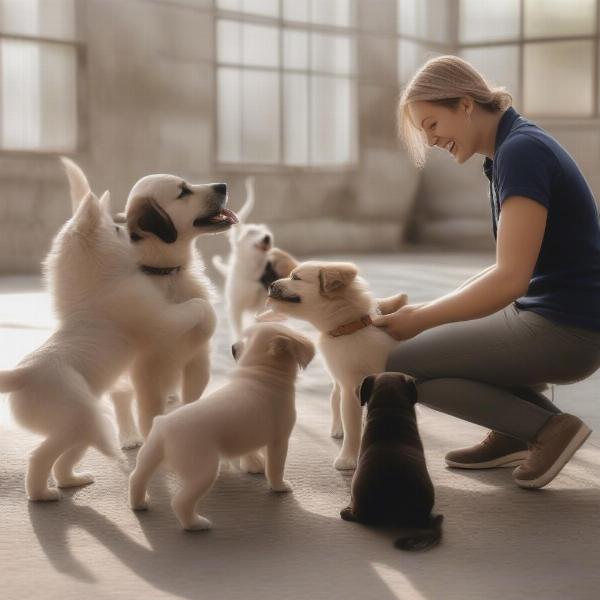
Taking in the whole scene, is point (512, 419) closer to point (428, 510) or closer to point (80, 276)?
point (428, 510)

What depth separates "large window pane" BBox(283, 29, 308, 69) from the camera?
1355 cm

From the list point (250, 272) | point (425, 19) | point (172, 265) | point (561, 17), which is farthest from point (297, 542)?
point (425, 19)

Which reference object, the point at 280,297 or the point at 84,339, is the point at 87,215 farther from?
the point at 280,297

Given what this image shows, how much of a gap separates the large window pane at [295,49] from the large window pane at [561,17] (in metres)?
3.47

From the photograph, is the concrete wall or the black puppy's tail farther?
the concrete wall

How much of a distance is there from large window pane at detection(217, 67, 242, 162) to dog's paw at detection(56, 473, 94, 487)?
32.7ft

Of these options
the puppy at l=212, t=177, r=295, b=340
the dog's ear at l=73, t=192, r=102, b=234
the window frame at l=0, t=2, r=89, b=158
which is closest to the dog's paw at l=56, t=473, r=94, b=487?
the dog's ear at l=73, t=192, r=102, b=234

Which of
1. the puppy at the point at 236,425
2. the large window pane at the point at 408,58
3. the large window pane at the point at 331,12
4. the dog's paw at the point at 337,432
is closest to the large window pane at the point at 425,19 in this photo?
the large window pane at the point at 408,58

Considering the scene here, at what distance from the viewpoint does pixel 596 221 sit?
10.3ft

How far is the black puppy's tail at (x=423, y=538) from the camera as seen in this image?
2.63 meters

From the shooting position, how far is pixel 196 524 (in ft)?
9.09

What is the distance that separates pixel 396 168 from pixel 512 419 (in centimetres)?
1197

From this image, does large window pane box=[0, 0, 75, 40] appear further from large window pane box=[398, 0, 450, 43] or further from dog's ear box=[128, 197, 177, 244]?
dog's ear box=[128, 197, 177, 244]

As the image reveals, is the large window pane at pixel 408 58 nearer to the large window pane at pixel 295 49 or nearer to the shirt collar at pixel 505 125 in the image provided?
the large window pane at pixel 295 49
